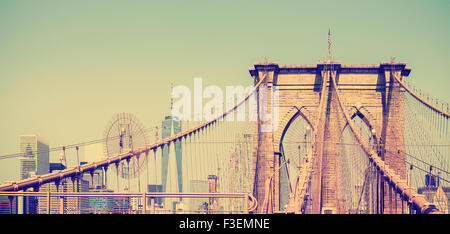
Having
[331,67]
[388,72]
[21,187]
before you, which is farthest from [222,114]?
[21,187]

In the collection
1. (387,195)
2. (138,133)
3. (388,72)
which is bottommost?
(387,195)

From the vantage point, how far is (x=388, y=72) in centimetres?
6656

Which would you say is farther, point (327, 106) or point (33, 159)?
point (33, 159)

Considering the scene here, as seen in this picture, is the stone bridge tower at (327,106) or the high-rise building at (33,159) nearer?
the stone bridge tower at (327,106)

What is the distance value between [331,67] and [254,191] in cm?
1215

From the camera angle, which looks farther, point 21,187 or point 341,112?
point 341,112

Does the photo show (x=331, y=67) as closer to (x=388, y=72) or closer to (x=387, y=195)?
(x=388, y=72)

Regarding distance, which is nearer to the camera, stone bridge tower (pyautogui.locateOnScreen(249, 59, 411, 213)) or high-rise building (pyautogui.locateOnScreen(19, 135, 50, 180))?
stone bridge tower (pyautogui.locateOnScreen(249, 59, 411, 213))
